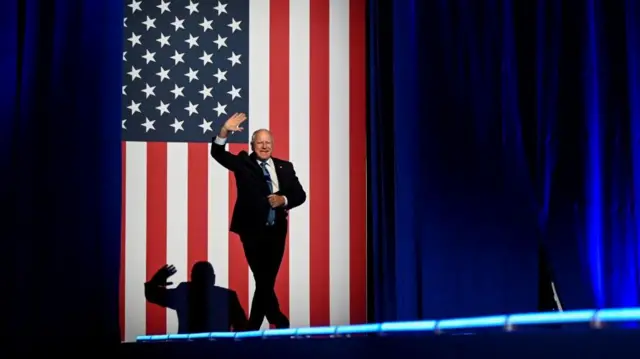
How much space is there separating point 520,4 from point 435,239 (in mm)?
1143

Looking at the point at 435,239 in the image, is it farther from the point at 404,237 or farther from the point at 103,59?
the point at 103,59

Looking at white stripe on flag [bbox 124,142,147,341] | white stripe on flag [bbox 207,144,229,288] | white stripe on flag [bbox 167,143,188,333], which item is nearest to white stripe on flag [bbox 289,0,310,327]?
white stripe on flag [bbox 207,144,229,288]

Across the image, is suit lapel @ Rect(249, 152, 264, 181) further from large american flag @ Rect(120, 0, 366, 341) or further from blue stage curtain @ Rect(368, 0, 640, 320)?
blue stage curtain @ Rect(368, 0, 640, 320)

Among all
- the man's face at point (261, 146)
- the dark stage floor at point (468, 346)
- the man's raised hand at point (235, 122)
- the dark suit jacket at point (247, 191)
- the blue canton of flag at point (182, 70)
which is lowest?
the dark stage floor at point (468, 346)

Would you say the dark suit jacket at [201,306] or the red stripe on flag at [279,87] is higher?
the red stripe on flag at [279,87]

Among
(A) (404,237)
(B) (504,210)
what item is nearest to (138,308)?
(A) (404,237)

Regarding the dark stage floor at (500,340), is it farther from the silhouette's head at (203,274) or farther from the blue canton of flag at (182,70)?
the blue canton of flag at (182,70)

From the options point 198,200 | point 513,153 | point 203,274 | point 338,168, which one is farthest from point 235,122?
point 513,153

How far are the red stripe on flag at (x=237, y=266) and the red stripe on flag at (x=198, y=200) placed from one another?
0.13m

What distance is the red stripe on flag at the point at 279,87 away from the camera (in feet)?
14.4

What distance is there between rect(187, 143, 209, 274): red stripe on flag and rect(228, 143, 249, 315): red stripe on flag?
126 millimetres

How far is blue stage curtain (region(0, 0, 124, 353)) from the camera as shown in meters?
3.52

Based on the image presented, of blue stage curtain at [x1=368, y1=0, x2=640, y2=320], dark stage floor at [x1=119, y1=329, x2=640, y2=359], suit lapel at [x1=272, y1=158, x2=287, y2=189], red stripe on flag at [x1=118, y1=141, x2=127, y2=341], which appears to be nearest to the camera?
dark stage floor at [x1=119, y1=329, x2=640, y2=359]

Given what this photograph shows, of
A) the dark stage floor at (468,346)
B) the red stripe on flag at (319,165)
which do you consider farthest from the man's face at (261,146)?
the dark stage floor at (468,346)
